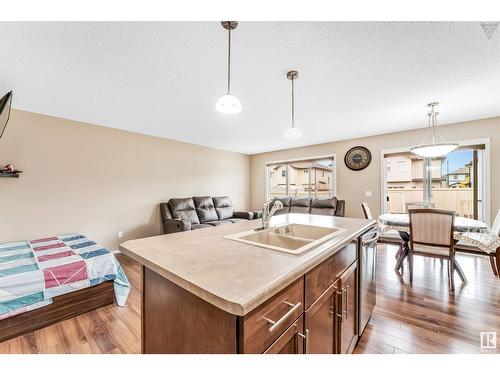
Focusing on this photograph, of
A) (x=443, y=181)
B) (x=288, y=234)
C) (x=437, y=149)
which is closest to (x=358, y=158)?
(x=443, y=181)

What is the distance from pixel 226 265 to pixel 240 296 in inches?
10.8

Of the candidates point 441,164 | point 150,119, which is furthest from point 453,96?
point 150,119

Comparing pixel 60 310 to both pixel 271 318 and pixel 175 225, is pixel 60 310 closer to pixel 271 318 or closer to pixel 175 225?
pixel 175 225

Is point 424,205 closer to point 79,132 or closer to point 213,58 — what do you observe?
point 213,58

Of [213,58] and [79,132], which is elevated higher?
[213,58]

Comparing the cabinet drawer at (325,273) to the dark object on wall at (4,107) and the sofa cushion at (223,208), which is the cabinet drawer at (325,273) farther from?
the sofa cushion at (223,208)

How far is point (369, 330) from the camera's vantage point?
1.79 meters

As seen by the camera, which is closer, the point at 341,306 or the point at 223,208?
the point at 341,306

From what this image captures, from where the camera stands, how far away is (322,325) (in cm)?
109

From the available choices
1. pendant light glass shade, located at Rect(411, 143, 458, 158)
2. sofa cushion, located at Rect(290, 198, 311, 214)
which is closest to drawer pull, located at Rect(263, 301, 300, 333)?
pendant light glass shade, located at Rect(411, 143, 458, 158)

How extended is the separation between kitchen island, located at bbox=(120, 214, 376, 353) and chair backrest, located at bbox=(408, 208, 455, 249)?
1.83m

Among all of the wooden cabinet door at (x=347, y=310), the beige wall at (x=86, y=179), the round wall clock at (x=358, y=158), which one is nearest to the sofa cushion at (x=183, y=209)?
the beige wall at (x=86, y=179)

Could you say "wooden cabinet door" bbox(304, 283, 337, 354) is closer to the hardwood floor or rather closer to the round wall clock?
the hardwood floor
